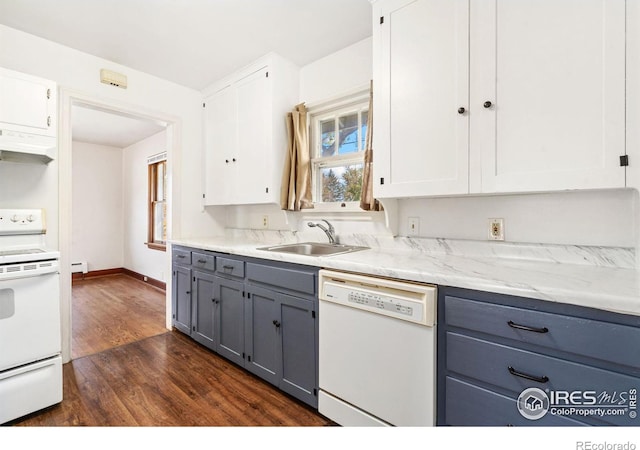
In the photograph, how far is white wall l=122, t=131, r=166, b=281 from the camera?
4730 mm

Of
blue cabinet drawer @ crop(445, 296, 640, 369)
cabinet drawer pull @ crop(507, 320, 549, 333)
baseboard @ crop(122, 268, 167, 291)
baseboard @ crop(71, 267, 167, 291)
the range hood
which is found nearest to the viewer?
blue cabinet drawer @ crop(445, 296, 640, 369)

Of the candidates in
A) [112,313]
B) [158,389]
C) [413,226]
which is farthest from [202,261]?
[112,313]

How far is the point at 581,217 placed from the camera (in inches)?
56.6

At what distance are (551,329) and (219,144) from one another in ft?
9.60

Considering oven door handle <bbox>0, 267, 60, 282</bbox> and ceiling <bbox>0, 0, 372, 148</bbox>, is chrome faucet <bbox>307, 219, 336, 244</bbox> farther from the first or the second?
oven door handle <bbox>0, 267, 60, 282</bbox>

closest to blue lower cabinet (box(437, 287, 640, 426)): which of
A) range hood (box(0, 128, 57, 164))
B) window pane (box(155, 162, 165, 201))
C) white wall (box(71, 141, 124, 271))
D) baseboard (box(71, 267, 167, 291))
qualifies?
Answer: range hood (box(0, 128, 57, 164))

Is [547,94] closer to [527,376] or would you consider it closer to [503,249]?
[503,249]

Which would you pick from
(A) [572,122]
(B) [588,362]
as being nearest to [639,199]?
(A) [572,122]

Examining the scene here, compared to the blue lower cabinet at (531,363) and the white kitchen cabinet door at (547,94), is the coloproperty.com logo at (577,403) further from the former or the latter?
the white kitchen cabinet door at (547,94)

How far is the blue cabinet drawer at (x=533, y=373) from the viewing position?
3.05 ft

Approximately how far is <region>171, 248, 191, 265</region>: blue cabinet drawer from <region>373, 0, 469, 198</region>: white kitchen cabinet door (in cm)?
184

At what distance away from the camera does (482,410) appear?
1157 mm

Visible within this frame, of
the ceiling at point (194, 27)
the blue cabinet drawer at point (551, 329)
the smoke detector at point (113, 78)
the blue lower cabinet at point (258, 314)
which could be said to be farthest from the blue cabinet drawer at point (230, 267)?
the smoke detector at point (113, 78)

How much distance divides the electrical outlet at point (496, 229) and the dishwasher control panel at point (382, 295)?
67cm
